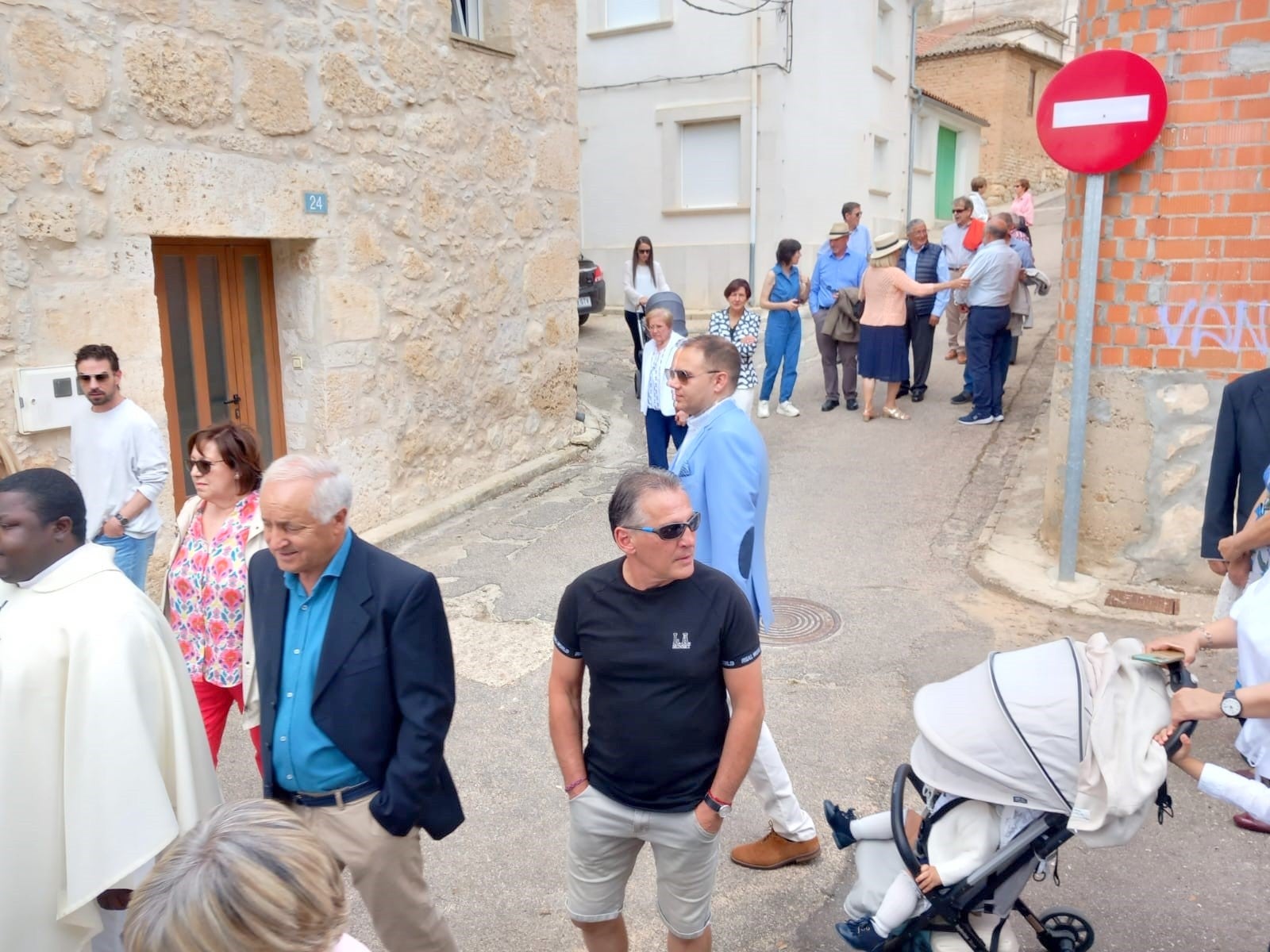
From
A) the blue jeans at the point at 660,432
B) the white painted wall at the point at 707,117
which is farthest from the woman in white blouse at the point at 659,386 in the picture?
the white painted wall at the point at 707,117

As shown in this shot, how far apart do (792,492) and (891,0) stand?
48.0 ft

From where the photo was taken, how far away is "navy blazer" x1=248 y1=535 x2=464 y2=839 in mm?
2453

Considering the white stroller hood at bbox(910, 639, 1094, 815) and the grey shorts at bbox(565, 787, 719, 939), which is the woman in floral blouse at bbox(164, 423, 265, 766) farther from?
the white stroller hood at bbox(910, 639, 1094, 815)

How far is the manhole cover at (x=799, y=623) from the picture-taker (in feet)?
17.7

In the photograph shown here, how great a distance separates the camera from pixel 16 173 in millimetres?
4812

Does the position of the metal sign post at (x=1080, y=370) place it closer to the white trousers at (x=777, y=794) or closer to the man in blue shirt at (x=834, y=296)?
the white trousers at (x=777, y=794)

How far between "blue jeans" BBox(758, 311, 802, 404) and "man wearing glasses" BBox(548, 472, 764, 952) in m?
7.46

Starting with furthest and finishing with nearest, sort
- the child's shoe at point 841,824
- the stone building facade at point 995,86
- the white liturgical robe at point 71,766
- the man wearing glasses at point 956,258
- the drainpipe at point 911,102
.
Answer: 1. the stone building facade at point 995,86
2. the drainpipe at point 911,102
3. the man wearing glasses at point 956,258
4. the child's shoe at point 841,824
5. the white liturgical robe at point 71,766

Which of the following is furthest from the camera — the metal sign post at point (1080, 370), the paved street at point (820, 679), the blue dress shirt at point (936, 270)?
the blue dress shirt at point (936, 270)

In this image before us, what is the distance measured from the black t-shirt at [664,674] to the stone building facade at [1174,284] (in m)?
4.29

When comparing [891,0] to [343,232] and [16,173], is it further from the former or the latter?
[16,173]

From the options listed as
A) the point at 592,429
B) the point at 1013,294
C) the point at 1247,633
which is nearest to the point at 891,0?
the point at 1013,294

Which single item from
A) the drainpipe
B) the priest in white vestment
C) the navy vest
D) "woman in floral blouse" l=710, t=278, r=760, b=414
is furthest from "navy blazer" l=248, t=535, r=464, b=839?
the drainpipe

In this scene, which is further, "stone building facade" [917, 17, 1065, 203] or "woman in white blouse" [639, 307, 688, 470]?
"stone building facade" [917, 17, 1065, 203]
